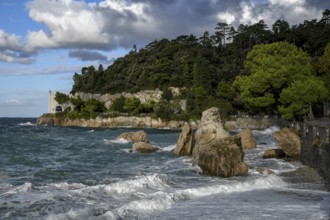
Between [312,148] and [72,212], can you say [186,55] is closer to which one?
[312,148]

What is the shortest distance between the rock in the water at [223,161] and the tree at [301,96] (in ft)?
91.6

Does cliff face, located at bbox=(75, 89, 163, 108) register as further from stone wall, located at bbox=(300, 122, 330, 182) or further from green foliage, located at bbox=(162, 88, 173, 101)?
stone wall, located at bbox=(300, 122, 330, 182)

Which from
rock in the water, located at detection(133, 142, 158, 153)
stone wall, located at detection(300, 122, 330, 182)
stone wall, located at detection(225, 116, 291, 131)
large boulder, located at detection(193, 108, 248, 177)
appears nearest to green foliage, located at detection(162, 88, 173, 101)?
stone wall, located at detection(225, 116, 291, 131)

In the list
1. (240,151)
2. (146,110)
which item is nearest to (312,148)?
(240,151)

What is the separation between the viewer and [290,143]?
91.1ft

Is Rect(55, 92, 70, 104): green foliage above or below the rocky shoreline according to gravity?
above

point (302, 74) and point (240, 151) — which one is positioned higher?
point (302, 74)

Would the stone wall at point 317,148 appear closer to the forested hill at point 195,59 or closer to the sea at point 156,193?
the sea at point 156,193

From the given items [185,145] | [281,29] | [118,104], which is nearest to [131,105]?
[118,104]

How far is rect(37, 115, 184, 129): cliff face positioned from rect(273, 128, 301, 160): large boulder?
6314cm

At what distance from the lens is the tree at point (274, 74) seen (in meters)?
50.7

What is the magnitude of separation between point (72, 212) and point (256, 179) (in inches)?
367

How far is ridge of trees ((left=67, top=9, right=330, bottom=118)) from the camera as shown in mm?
93438

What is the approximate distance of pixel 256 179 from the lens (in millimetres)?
19531
